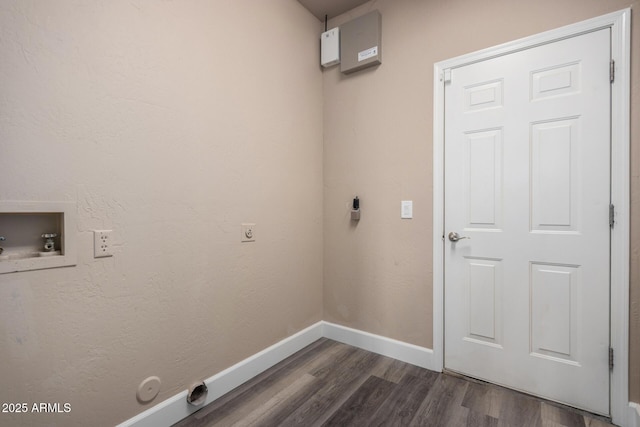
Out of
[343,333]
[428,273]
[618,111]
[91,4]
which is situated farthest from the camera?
[343,333]

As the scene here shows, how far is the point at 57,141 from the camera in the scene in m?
1.22

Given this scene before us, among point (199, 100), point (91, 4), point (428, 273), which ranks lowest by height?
point (428, 273)

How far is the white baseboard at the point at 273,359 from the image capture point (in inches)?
60.7

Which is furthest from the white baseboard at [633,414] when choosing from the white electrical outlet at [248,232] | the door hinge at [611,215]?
the white electrical outlet at [248,232]

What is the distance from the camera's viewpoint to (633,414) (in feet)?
5.02

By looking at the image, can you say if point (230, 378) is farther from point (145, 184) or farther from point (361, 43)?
point (361, 43)

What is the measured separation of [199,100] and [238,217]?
2.41 feet

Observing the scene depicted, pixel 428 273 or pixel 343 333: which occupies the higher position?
pixel 428 273

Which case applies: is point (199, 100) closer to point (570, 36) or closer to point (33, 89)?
point (33, 89)

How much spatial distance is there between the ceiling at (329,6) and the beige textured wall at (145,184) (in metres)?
0.17

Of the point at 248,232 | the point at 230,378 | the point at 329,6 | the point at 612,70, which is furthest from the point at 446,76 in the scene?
the point at 230,378

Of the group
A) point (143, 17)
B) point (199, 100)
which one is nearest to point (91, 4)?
point (143, 17)

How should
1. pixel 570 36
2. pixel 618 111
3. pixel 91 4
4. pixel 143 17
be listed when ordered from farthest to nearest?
pixel 570 36 < pixel 618 111 < pixel 143 17 < pixel 91 4

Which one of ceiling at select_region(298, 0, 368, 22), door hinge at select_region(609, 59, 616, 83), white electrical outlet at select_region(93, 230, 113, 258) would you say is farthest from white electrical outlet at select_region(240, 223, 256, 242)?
door hinge at select_region(609, 59, 616, 83)
